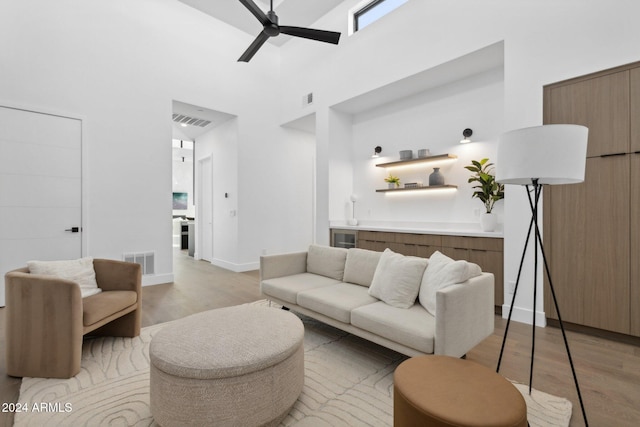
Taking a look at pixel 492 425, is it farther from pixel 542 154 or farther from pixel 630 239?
pixel 630 239

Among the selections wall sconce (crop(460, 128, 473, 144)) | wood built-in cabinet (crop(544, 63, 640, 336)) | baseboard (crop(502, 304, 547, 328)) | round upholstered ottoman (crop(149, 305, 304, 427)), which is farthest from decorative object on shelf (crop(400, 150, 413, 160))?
round upholstered ottoman (crop(149, 305, 304, 427))

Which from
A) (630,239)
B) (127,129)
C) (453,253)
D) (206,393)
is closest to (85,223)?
(127,129)

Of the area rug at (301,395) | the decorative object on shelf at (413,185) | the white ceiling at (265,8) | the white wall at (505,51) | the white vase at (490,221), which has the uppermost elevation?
the white ceiling at (265,8)

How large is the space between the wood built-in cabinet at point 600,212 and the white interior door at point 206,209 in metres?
5.90

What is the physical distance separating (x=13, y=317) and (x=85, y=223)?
8.01 ft

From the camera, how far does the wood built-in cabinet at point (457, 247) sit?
3.31 metres

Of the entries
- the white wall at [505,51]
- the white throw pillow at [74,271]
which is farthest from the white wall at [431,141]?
the white throw pillow at [74,271]

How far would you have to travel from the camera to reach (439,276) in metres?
2.15

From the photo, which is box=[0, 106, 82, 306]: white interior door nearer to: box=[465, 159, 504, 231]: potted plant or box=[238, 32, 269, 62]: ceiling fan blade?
box=[238, 32, 269, 62]: ceiling fan blade

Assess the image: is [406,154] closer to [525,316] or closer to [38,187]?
[525,316]

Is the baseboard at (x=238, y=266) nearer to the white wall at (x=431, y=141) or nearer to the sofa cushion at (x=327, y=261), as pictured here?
the white wall at (x=431, y=141)

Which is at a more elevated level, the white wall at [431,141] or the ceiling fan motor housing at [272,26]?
the ceiling fan motor housing at [272,26]

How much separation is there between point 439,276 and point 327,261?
4.70ft

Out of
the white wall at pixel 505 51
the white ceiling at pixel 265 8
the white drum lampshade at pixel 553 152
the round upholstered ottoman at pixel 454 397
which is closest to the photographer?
the round upholstered ottoman at pixel 454 397
